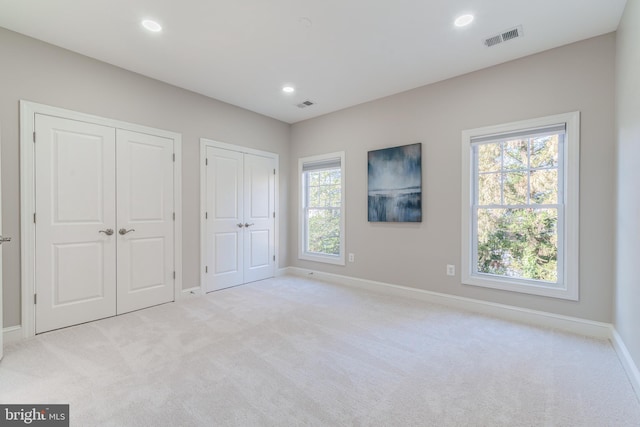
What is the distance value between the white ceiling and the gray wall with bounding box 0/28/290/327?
0.52 feet

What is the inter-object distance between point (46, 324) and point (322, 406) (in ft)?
9.35

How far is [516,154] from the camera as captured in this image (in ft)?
10.3

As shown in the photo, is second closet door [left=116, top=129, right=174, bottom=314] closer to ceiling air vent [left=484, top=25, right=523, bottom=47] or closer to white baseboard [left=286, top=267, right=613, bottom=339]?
white baseboard [left=286, top=267, right=613, bottom=339]

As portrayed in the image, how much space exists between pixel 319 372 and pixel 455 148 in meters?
2.91

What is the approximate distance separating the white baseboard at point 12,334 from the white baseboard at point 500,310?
3657mm

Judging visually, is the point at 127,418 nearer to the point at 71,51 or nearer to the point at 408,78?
the point at 71,51

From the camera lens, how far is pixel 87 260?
→ 3014 mm

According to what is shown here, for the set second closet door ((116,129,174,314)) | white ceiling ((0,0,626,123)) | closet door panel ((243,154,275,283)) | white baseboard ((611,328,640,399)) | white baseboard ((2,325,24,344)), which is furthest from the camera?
closet door panel ((243,154,275,283))

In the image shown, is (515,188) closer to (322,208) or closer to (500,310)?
(500,310)

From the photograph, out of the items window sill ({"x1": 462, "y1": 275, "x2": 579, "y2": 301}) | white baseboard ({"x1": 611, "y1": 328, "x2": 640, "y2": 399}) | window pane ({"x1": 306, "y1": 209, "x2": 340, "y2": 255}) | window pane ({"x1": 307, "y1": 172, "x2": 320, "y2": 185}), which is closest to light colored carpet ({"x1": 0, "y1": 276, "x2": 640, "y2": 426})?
white baseboard ({"x1": 611, "y1": 328, "x2": 640, "y2": 399})

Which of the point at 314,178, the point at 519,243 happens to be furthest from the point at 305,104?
the point at 519,243

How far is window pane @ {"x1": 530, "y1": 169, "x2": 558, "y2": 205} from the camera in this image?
2930 mm

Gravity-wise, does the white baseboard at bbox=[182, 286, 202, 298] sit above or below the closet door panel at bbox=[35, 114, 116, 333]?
below
